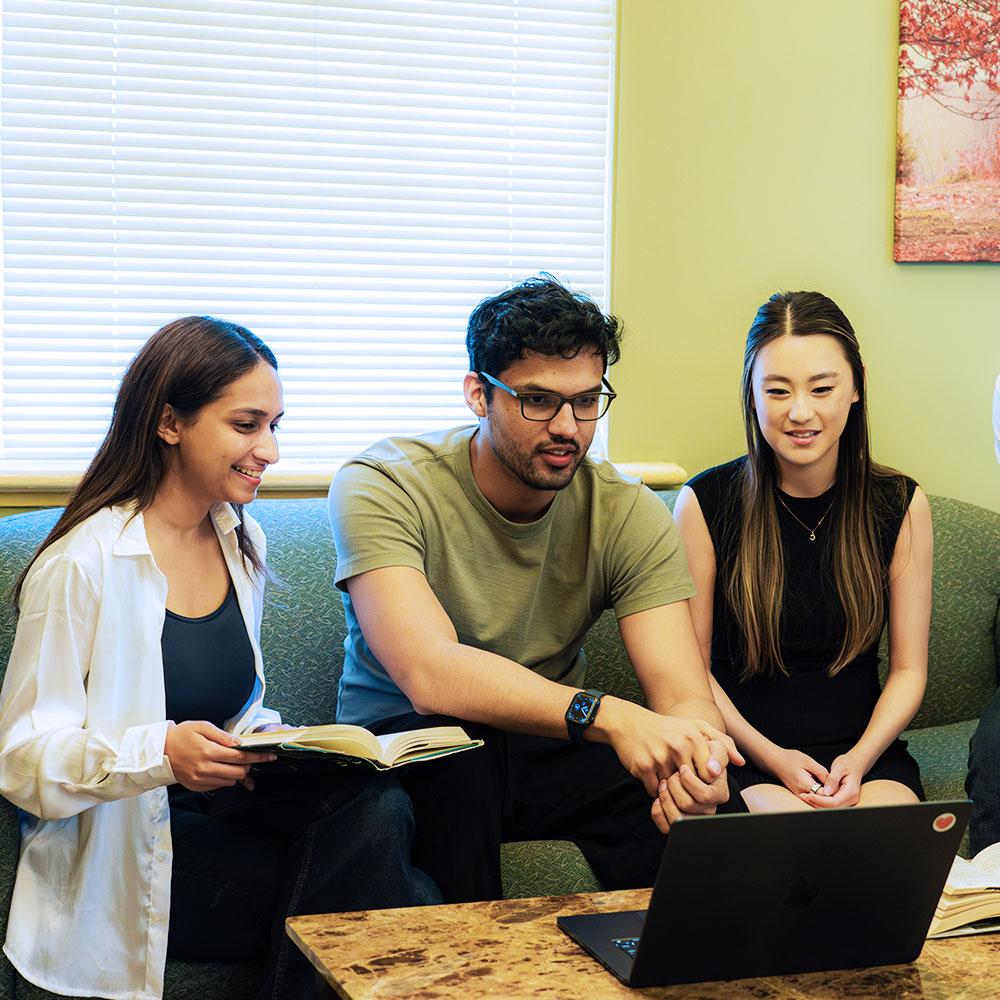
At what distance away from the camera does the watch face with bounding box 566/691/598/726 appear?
1590 mm

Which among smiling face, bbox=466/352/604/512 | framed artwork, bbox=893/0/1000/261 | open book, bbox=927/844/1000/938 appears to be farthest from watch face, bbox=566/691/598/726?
framed artwork, bbox=893/0/1000/261

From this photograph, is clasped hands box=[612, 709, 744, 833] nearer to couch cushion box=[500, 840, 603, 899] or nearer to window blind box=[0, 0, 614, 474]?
couch cushion box=[500, 840, 603, 899]

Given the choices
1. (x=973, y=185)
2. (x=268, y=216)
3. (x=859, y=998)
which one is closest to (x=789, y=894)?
(x=859, y=998)

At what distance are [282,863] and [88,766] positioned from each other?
0.32 meters

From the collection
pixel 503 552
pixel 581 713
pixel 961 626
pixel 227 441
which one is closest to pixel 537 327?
pixel 503 552

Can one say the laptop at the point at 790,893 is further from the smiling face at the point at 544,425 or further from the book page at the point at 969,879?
the smiling face at the point at 544,425

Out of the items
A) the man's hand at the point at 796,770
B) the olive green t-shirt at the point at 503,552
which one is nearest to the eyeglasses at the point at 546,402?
the olive green t-shirt at the point at 503,552

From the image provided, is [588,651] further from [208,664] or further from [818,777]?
[208,664]

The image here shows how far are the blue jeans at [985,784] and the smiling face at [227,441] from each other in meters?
1.18

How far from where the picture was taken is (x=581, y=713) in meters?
1.60

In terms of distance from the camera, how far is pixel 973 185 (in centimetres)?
279

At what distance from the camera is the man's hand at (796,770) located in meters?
1.98

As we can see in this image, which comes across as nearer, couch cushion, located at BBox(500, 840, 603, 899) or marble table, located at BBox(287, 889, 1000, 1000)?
marble table, located at BBox(287, 889, 1000, 1000)

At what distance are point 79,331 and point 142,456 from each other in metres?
0.88
